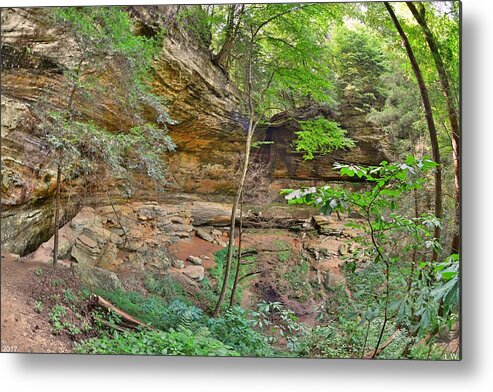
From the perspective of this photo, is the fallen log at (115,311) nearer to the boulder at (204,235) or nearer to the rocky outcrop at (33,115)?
the rocky outcrop at (33,115)

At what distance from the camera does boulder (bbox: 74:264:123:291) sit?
333cm

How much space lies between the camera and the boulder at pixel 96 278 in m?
3.33

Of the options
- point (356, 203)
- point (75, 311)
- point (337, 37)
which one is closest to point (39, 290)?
point (75, 311)

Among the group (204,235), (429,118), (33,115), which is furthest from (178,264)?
(429,118)

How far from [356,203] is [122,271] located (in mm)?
1675

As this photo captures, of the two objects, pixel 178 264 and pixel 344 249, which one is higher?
pixel 344 249

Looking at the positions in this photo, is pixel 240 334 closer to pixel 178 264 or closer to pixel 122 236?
pixel 178 264

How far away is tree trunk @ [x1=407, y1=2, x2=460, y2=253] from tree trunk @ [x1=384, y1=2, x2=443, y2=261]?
0.10 meters

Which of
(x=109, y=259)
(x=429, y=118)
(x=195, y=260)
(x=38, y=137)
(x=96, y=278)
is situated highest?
(x=429, y=118)

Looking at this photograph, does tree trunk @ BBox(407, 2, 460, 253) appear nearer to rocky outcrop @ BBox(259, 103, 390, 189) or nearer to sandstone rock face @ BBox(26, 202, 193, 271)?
rocky outcrop @ BBox(259, 103, 390, 189)

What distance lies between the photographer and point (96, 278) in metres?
3.34

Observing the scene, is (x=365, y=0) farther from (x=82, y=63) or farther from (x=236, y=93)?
(x=82, y=63)

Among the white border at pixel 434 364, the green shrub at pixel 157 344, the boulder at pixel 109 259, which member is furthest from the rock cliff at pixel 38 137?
the green shrub at pixel 157 344

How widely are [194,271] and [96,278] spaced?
26.9 inches
